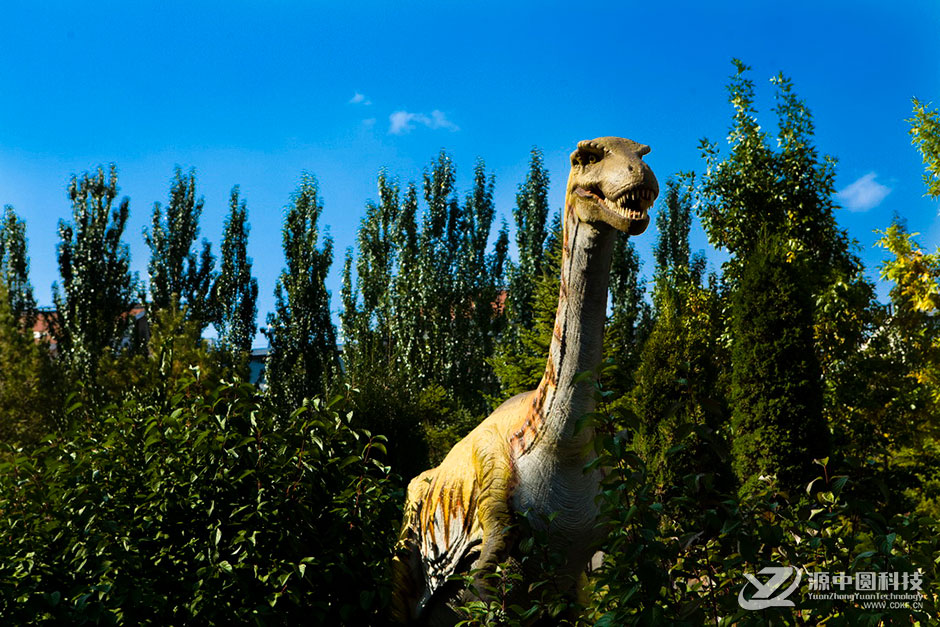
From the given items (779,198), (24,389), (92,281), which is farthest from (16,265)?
(779,198)

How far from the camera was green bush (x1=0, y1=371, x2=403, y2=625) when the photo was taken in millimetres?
2797

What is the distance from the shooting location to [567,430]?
278 centimetres

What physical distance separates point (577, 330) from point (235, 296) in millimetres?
19647

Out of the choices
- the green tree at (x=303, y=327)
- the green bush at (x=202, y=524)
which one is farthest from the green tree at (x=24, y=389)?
the green bush at (x=202, y=524)

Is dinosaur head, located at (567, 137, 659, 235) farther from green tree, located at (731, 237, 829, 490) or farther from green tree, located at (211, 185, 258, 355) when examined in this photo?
green tree, located at (211, 185, 258, 355)

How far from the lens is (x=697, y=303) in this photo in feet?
38.8

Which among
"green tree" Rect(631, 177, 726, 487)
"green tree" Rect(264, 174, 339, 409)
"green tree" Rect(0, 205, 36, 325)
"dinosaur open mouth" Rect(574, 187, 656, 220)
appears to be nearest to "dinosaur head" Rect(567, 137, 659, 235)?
"dinosaur open mouth" Rect(574, 187, 656, 220)

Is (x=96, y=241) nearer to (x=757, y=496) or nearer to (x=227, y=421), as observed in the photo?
(x=227, y=421)

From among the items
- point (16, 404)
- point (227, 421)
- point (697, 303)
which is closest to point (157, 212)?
point (16, 404)

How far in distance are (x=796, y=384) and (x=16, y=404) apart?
1402 cm

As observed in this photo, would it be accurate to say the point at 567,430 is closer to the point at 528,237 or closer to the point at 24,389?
the point at 24,389

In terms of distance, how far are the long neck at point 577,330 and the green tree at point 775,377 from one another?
250 inches

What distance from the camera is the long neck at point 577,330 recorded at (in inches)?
108

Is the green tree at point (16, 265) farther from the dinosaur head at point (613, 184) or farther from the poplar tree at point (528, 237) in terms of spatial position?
the dinosaur head at point (613, 184)
